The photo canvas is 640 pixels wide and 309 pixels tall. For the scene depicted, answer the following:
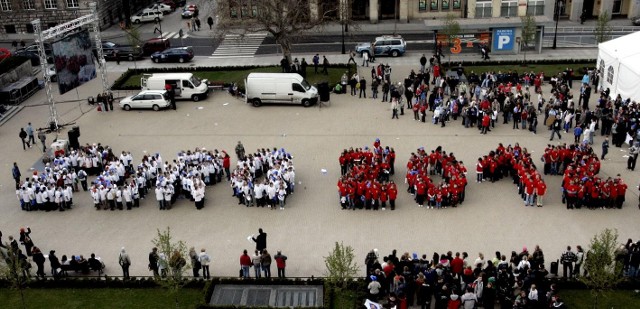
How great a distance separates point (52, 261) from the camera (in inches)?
867

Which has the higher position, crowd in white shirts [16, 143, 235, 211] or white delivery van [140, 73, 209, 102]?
white delivery van [140, 73, 209, 102]

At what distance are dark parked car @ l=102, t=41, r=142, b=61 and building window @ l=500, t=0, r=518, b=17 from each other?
93.9ft

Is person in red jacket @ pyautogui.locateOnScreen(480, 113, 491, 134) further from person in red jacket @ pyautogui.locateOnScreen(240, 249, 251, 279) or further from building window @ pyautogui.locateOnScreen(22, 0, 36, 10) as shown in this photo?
building window @ pyautogui.locateOnScreen(22, 0, 36, 10)

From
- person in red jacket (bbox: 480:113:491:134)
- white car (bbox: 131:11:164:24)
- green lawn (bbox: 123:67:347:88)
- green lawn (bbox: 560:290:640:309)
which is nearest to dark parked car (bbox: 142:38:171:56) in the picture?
green lawn (bbox: 123:67:347:88)

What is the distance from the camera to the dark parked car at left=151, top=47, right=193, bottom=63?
4847cm

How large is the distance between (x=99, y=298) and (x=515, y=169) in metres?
16.6

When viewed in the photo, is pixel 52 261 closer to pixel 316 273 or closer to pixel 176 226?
pixel 176 226

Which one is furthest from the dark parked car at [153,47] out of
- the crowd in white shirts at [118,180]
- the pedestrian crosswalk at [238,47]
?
the crowd in white shirts at [118,180]

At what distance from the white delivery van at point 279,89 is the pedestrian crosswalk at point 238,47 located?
471 inches

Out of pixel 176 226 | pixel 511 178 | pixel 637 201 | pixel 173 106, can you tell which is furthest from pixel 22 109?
pixel 637 201

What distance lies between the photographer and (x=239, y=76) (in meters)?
44.5

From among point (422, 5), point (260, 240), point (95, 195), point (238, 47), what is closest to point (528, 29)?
point (422, 5)

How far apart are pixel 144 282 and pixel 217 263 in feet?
8.57

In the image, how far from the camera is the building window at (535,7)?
53688mm
